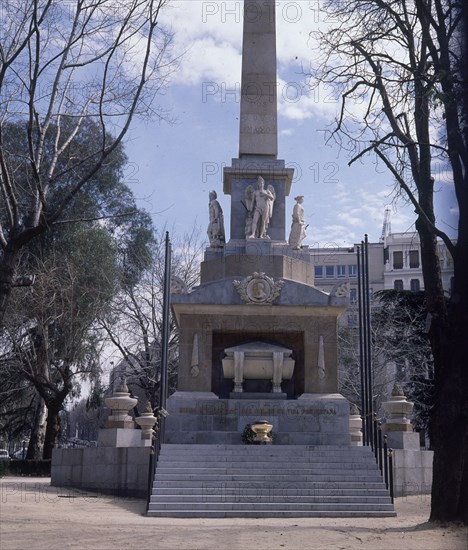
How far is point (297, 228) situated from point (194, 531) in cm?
1357

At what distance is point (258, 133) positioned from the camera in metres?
24.3

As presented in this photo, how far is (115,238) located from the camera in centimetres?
4097

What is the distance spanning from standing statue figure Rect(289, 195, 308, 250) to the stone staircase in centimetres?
741

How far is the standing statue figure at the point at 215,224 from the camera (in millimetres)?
23672

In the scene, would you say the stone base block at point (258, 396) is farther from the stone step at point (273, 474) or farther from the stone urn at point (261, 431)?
the stone step at point (273, 474)

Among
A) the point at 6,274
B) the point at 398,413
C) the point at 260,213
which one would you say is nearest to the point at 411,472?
the point at 398,413

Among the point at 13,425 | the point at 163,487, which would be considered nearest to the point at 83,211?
the point at 13,425

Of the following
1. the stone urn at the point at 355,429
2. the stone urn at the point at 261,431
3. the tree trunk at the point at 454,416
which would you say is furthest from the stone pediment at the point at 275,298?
the tree trunk at the point at 454,416

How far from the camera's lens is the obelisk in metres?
23.8

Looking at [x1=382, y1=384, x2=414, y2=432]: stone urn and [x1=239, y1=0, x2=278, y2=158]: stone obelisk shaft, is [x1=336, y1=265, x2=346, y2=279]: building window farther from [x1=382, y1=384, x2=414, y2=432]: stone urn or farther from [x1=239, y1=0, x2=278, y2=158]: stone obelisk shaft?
[x1=382, y1=384, x2=414, y2=432]: stone urn

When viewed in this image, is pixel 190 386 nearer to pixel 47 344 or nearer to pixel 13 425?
pixel 47 344

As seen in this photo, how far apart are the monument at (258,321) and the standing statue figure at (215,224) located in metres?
0.03

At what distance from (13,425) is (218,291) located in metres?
20.9

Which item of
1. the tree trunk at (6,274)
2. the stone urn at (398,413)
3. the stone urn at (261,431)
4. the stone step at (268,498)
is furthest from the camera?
the stone urn at (398,413)
